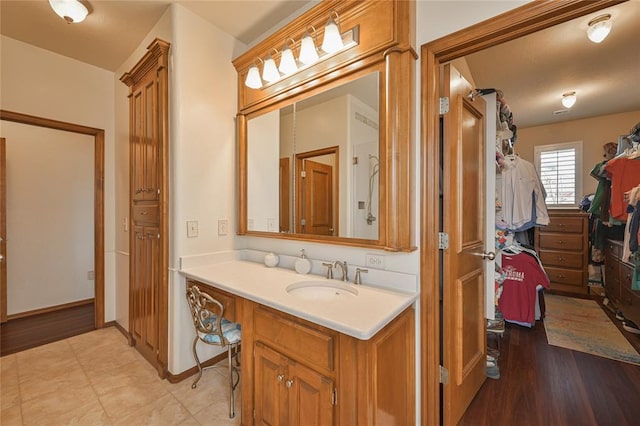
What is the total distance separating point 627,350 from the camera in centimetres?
241

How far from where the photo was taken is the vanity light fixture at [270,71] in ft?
6.39

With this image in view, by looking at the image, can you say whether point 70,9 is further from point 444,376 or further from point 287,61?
point 444,376

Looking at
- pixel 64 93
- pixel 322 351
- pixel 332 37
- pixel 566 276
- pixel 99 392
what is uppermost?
pixel 64 93

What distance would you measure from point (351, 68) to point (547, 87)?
2.92 metres

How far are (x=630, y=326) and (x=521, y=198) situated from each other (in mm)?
1683

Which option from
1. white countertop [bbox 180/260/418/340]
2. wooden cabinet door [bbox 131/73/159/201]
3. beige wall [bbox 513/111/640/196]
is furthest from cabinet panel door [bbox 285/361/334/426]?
beige wall [bbox 513/111/640/196]

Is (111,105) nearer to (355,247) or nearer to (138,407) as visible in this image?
(138,407)

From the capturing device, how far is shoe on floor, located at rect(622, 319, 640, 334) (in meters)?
2.73

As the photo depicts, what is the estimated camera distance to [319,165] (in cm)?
196

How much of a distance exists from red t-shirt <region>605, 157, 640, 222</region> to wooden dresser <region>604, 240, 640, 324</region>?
554 mm

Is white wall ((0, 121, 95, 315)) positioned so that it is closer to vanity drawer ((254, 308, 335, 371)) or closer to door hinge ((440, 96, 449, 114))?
vanity drawer ((254, 308, 335, 371))

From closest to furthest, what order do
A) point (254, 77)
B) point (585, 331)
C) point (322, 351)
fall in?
point (322, 351), point (254, 77), point (585, 331)

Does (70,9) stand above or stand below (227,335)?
above

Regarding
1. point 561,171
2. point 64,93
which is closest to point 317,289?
point 64,93
